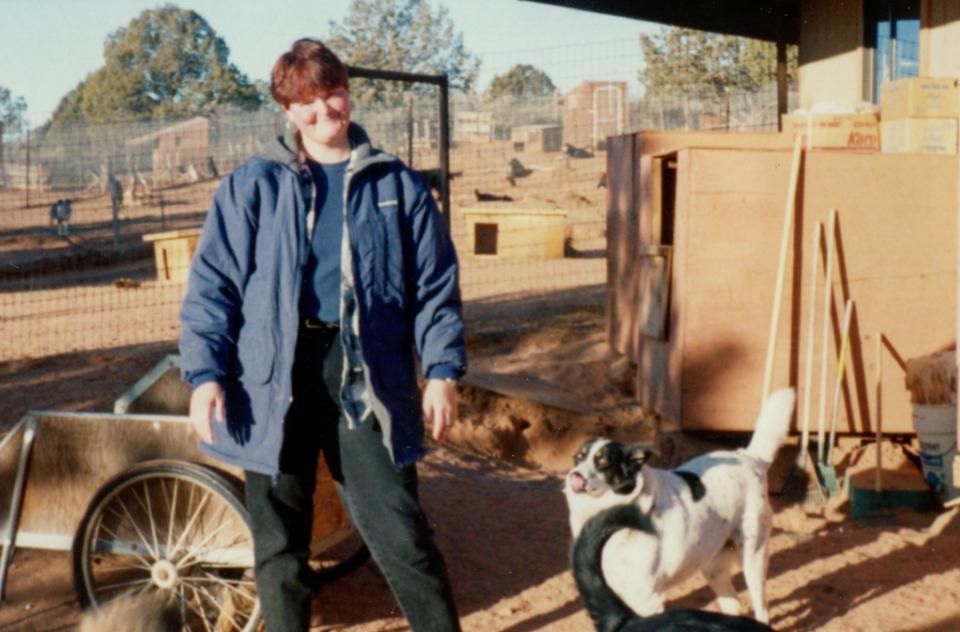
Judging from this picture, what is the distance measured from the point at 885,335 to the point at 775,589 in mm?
2305

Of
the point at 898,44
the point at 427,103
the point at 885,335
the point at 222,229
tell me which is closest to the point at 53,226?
the point at 427,103

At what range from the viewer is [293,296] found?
A: 10.5 ft

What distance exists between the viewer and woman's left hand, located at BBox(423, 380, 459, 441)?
3.25 metres

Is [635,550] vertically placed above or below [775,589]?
above

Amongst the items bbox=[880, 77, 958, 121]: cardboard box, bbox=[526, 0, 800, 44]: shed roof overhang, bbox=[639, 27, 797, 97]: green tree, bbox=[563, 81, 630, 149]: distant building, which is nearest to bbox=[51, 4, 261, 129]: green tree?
bbox=[639, 27, 797, 97]: green tree

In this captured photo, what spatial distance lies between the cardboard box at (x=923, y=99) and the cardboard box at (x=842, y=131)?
0.53ft

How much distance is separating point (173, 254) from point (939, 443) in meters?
12.5

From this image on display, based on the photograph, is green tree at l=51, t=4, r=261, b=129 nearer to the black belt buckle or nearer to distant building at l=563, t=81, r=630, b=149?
distant building at l=563, t=81, r=630, b=149

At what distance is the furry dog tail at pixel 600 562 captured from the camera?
279 centimetres

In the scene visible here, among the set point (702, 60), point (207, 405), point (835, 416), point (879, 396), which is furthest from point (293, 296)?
point (702, 60)

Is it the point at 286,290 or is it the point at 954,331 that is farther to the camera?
the point at 954,331

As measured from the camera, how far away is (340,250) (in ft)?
10.6

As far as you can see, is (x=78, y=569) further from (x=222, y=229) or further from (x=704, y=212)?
(x=704, y=212)

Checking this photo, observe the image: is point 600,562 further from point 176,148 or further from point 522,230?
point 176,148
